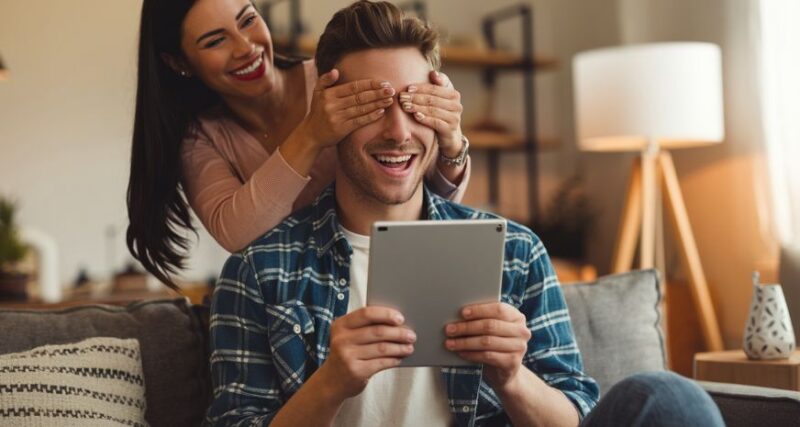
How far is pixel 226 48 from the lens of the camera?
172cm

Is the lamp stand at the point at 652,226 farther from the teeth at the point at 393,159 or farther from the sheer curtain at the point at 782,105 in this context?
the teeth at the point at 393,159

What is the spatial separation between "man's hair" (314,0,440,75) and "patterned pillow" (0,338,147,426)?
1.92ft

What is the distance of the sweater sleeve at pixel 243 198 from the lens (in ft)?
5.09

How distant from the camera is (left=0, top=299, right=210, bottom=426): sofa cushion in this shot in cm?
161

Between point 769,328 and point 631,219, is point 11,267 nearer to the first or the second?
point 631,219

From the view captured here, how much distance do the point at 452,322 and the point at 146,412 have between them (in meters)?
0.67

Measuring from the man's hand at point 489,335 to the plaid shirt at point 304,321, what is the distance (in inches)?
8.3

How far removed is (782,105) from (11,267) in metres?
2.82

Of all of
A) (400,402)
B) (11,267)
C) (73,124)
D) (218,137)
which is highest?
(73,124)

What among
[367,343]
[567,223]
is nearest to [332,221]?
[367,343]

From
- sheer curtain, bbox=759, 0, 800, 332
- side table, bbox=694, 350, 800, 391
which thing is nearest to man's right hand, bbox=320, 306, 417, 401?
side table, bbox=694, 350, 800, 391

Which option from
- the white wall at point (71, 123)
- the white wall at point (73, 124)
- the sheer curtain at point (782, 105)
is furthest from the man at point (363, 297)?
the white wall at point (71, 123)

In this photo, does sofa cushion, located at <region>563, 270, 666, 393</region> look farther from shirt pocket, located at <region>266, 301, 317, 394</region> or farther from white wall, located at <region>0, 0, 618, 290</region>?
white wall, located at <region>0, 0, 618, 290</region>

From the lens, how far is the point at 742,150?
3.81 meters
